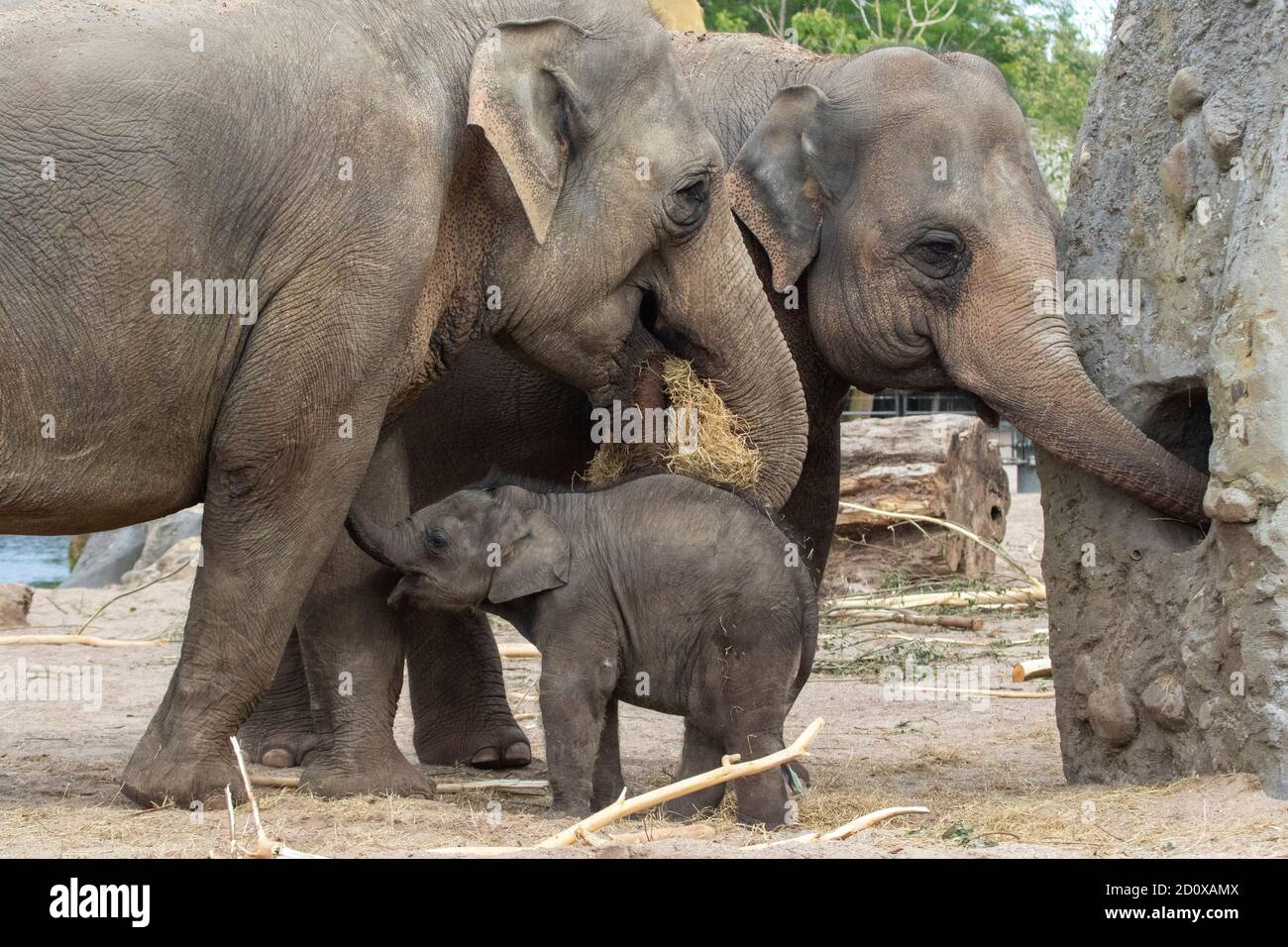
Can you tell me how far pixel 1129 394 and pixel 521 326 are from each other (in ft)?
6.76

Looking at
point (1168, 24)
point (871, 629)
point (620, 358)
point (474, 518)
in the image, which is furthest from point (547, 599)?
point (871, 629)

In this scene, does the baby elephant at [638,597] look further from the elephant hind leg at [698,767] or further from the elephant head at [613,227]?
the elephant head at [613,227]

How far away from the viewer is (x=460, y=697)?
24.4ft

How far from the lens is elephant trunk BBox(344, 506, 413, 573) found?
5.89 meters

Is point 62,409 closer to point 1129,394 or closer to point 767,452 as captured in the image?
point 767,452

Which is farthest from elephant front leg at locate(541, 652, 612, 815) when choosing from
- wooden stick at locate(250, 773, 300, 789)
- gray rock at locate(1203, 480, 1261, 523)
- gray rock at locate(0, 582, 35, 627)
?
gray rock at locate(0, 582, 35, 627)

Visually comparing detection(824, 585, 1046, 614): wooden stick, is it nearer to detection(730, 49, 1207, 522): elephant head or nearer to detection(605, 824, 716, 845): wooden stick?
detection(730, 49, 1207, 522): elephant head

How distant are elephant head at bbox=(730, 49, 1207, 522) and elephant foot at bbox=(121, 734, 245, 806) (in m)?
2.71

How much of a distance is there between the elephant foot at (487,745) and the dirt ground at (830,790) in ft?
0.30

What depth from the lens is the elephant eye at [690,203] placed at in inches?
236

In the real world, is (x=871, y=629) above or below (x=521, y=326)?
below

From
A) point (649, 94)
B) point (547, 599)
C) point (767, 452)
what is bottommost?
point (547, 599)

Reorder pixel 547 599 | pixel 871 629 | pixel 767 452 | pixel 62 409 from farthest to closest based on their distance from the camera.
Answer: pixel 871 629 → pixel 767 452 → pixel 547 599 → pixel 62 409

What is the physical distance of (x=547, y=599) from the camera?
5.84 meters
